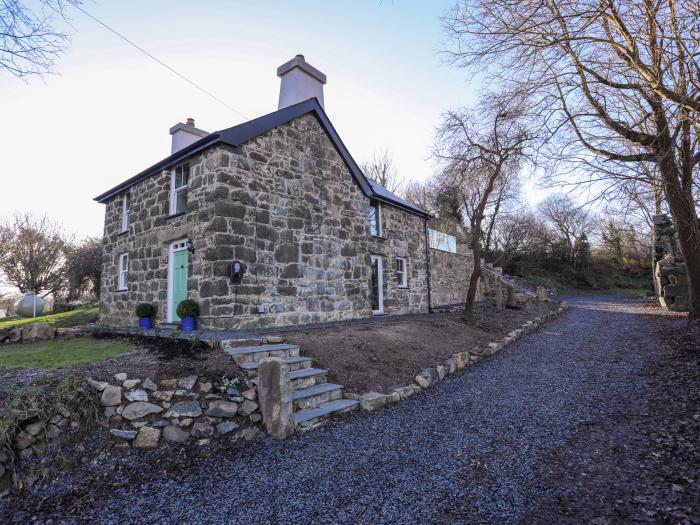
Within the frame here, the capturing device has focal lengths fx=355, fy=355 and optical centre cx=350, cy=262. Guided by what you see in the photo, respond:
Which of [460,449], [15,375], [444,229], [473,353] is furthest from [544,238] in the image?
[15,375]

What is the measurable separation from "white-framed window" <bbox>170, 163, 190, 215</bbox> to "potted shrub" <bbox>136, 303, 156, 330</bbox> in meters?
2.59

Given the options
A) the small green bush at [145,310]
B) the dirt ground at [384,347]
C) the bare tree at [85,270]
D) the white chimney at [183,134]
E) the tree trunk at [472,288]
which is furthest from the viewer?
the bare tree at [85,270]

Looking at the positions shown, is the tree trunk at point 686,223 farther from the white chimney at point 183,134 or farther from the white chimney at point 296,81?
the white chimney at point 183,134

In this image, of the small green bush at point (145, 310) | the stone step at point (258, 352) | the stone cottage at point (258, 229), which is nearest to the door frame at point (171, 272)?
the stone cottage at point (258, 229)

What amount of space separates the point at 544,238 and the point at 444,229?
18569 millimetres

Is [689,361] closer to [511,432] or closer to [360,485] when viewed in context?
[511,432]

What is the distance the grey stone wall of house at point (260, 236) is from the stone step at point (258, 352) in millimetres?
2151

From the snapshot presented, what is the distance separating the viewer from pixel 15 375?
4988 mm

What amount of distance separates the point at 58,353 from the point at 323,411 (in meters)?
5.36

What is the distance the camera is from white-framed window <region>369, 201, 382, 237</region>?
529 inches

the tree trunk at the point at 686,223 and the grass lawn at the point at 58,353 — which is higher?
the tree trunk at the point at 686,223

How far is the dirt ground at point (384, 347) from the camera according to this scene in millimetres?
6453

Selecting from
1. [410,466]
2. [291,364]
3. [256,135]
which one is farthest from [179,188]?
[410,466]

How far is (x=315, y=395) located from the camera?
17.5ft
